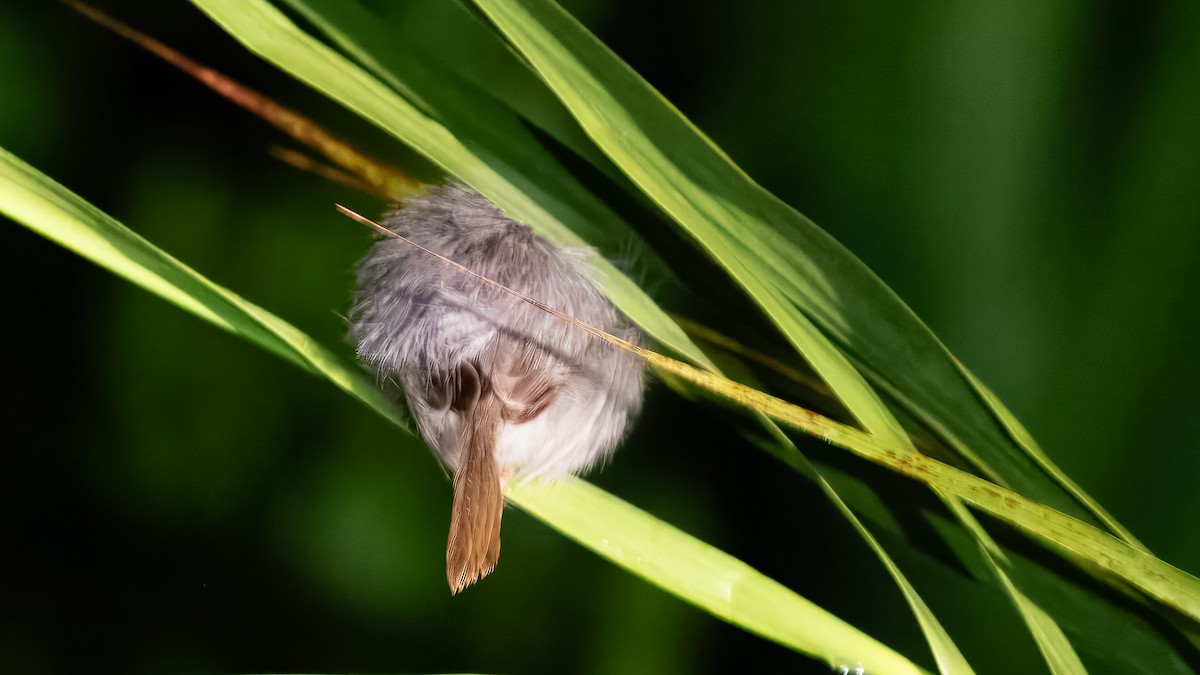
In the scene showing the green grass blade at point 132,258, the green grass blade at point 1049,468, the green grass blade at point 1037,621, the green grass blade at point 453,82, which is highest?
the green grass blade at point 453,82

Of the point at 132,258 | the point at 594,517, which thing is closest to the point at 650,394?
the point at 594,517

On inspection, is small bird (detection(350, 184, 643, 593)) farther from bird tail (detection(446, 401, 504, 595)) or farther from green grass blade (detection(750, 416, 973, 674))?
green grass blade (detection(750, 416, 973, 674))

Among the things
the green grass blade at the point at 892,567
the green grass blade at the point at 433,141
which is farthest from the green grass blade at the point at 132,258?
the green grass blade at the point at 892,567

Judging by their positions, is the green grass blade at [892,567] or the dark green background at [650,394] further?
the dark green background at [650,394]

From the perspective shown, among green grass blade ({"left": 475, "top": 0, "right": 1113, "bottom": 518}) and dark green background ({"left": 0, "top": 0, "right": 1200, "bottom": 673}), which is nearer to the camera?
green grass blade ({"left": 475, "top": 0, "right": 1113, "bottom": 518})

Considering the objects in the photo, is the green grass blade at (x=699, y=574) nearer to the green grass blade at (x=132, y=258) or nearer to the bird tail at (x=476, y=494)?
the bird tail at (x=476, y=494)

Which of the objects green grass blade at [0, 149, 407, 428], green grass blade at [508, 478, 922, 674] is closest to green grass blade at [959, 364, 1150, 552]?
green grass blade at [508, 478, 922, 674]
